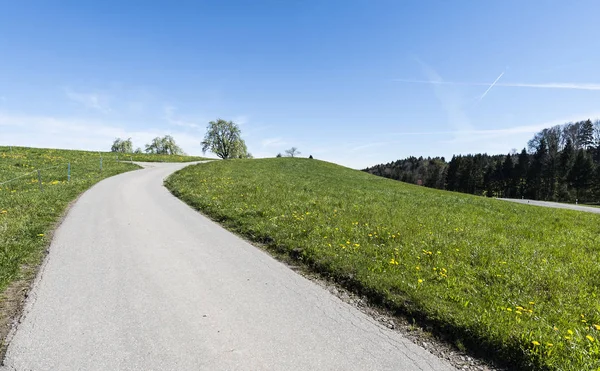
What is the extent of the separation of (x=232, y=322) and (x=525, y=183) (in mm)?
98208

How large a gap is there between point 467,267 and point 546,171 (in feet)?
285

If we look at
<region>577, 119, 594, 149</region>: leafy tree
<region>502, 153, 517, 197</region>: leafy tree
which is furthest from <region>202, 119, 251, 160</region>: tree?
<region>577, 119, 594, 149</region>: leafy tree

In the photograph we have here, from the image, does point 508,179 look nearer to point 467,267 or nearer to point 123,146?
point 467,267

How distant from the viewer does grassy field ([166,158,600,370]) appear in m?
4.14

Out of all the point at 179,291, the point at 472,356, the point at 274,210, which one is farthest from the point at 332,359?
the point at 274,210

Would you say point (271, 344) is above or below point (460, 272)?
below

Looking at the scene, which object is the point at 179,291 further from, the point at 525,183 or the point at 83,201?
the point at 525,183

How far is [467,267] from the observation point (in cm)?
671

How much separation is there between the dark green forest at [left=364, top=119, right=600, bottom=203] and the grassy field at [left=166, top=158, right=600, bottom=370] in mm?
73729

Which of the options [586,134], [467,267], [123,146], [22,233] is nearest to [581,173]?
[586,134]

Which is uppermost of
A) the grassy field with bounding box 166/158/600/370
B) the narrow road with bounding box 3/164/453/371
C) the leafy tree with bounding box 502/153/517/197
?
the leafy tree with bounding box 502/153/517/197

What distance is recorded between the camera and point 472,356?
4055mm

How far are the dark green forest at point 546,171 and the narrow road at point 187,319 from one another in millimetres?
86250

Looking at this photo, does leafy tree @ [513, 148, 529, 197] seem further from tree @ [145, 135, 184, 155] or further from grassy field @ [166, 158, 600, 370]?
tree @ [145, 135, 184, 155]
